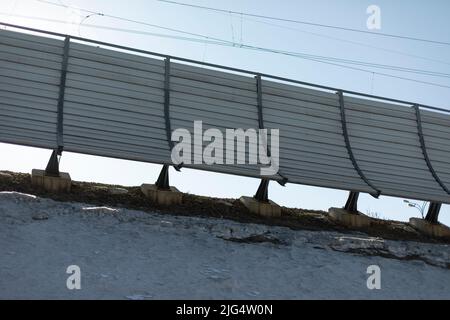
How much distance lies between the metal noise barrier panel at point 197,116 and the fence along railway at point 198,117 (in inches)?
1.1

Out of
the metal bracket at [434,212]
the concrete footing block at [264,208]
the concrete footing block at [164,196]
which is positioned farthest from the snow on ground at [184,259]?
the metal bracket at [434,212]

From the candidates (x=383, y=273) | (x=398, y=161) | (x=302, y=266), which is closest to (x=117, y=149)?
(x=302, y=266)

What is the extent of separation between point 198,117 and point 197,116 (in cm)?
4

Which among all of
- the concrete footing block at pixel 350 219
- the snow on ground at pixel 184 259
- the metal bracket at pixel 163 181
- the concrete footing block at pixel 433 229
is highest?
the metal bracket at pixel 163 181

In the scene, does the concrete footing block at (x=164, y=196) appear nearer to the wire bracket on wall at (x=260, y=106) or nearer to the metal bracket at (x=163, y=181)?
the metal bracket at (x=163, y=181)

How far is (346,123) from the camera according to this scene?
14.9 meters

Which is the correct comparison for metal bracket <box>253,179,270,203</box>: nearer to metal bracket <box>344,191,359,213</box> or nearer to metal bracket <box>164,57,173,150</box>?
metal bracket <box>344,191,359,213</box>

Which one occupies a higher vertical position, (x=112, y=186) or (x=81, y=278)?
(x=112, y=186)

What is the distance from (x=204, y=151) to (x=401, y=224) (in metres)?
5.16

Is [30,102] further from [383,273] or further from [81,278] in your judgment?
[383,273]

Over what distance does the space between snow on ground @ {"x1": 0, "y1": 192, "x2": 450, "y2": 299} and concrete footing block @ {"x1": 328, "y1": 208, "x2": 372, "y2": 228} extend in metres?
1.53

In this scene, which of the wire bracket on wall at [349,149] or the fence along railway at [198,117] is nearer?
the fence along railway at [198,117]

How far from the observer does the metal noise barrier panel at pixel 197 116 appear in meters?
11.9

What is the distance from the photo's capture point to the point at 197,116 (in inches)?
524
